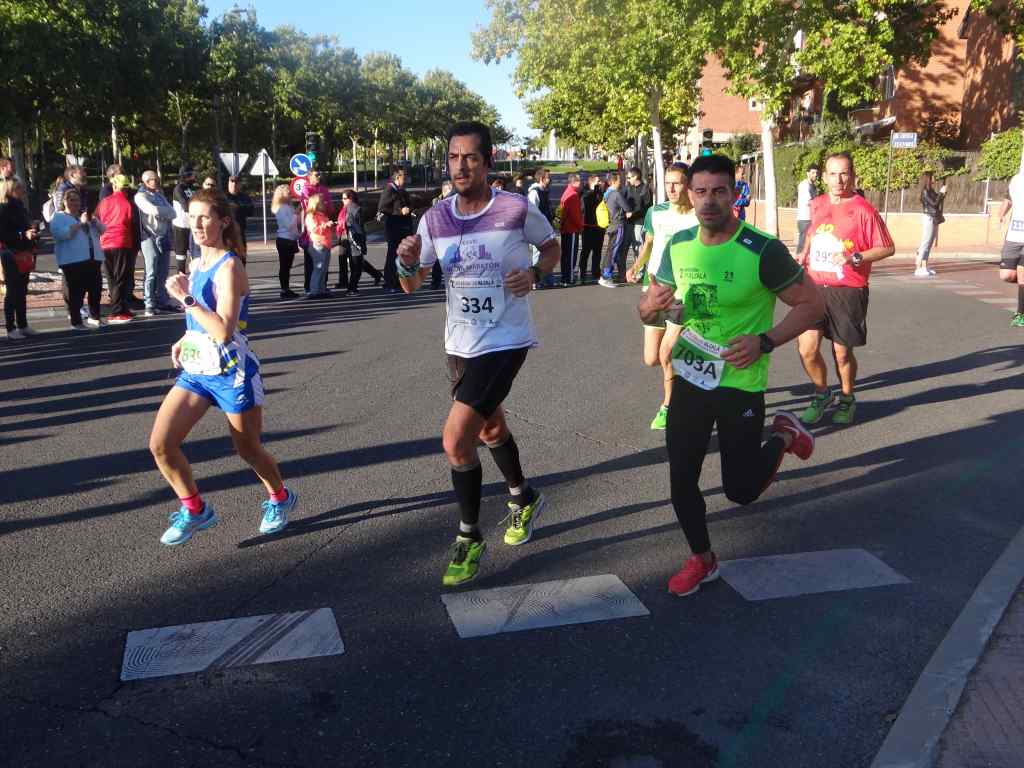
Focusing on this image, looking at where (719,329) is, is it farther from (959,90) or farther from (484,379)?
(959,90)

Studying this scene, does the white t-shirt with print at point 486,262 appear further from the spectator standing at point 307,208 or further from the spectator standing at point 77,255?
the spectator standing at point 307,208

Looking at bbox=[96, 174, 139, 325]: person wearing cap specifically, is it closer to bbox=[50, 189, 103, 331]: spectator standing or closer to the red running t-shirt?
bbox=[50, 189, 103, 331]: spectator standing

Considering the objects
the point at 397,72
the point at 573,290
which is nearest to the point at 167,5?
the point at 397,72

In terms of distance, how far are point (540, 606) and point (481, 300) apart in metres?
1.35

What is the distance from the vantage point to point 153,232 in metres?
13.0

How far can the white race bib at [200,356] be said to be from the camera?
A: 4520 millimetres

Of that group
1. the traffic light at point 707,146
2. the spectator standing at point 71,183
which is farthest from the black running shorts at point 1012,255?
the spectator standing at point 71,183

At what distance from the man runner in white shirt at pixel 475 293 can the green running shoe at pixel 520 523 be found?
42 centimetres

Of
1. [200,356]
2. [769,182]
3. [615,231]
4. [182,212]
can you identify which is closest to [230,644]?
[200,356]

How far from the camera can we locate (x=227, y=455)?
6.53m

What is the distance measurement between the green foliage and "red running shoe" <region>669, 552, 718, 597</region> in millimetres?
25128

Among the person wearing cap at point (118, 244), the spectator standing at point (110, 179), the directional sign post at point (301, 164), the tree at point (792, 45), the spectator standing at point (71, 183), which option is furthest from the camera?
the directional sign post at point (301, 164)

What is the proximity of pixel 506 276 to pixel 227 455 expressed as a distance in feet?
10.2

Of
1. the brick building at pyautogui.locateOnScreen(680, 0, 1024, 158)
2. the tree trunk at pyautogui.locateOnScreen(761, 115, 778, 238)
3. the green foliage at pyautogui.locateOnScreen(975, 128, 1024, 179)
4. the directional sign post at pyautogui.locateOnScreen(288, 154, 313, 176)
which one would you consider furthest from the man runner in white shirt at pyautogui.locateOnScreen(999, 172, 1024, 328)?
the brick building at pyautogui.locateOnScreen(680, 0, 1024, 158)
